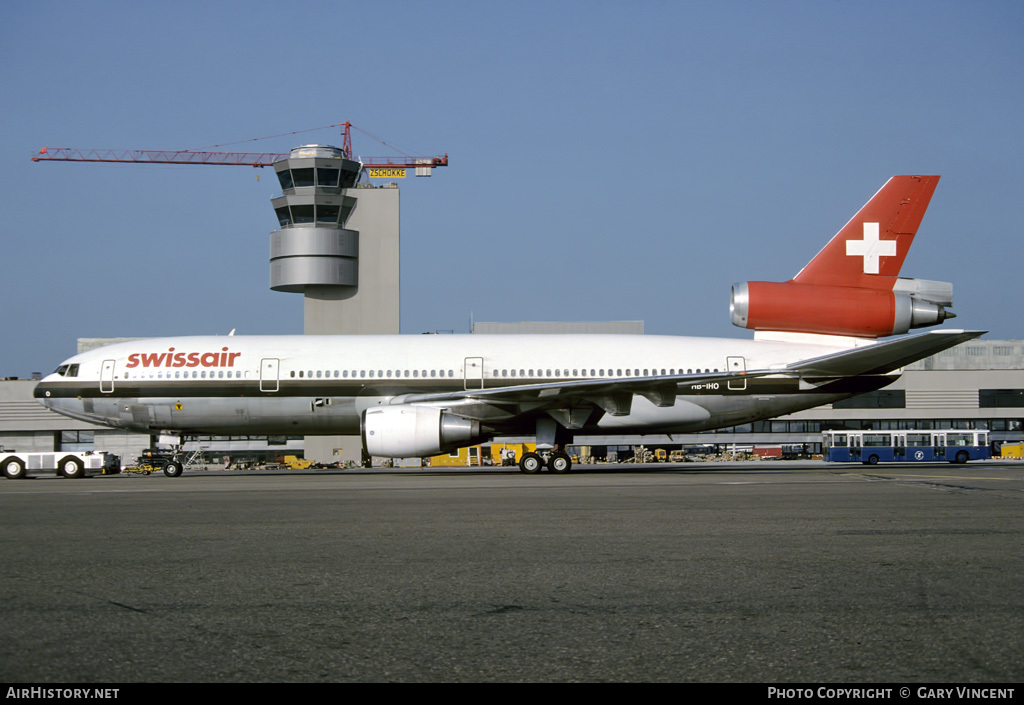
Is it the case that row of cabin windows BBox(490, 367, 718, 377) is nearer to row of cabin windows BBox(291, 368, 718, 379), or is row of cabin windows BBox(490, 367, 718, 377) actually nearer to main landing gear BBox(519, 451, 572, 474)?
row of cabin windows BBox(291, 368, 718, 379)

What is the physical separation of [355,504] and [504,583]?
7.14m

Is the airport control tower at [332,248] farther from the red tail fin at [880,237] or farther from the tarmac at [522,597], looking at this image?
the tarmac at [522,597]

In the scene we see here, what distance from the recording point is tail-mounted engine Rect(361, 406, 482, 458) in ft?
71.5

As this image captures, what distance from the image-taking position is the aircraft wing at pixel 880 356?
70.1 feet

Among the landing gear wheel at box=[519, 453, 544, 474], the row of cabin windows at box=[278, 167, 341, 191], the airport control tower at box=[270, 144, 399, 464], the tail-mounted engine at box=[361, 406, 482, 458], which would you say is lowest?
the landing gear wheel at box=[519, 453, 544, 474]

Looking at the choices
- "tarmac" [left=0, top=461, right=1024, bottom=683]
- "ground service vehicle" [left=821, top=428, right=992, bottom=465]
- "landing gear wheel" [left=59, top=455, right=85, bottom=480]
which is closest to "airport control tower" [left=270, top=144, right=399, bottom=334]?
"ground service vehicle" [left=821, top=428, right=992, bottom=465]

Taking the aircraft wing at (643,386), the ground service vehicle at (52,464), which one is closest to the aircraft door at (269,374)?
the aircraft wing at (643,386)

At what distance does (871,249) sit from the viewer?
79.7 feet

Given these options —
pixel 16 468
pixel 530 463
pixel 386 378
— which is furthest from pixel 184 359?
pixel 530 463

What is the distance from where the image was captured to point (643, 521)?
955cm

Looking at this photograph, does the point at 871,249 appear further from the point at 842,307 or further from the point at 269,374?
the point at 269,374

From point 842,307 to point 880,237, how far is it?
6.91 feet

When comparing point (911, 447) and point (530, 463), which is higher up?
point (530, 463)

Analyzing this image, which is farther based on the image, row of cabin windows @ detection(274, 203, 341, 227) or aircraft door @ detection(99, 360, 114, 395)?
row of cabin windows @ detection(274, 203, 341, 227)
